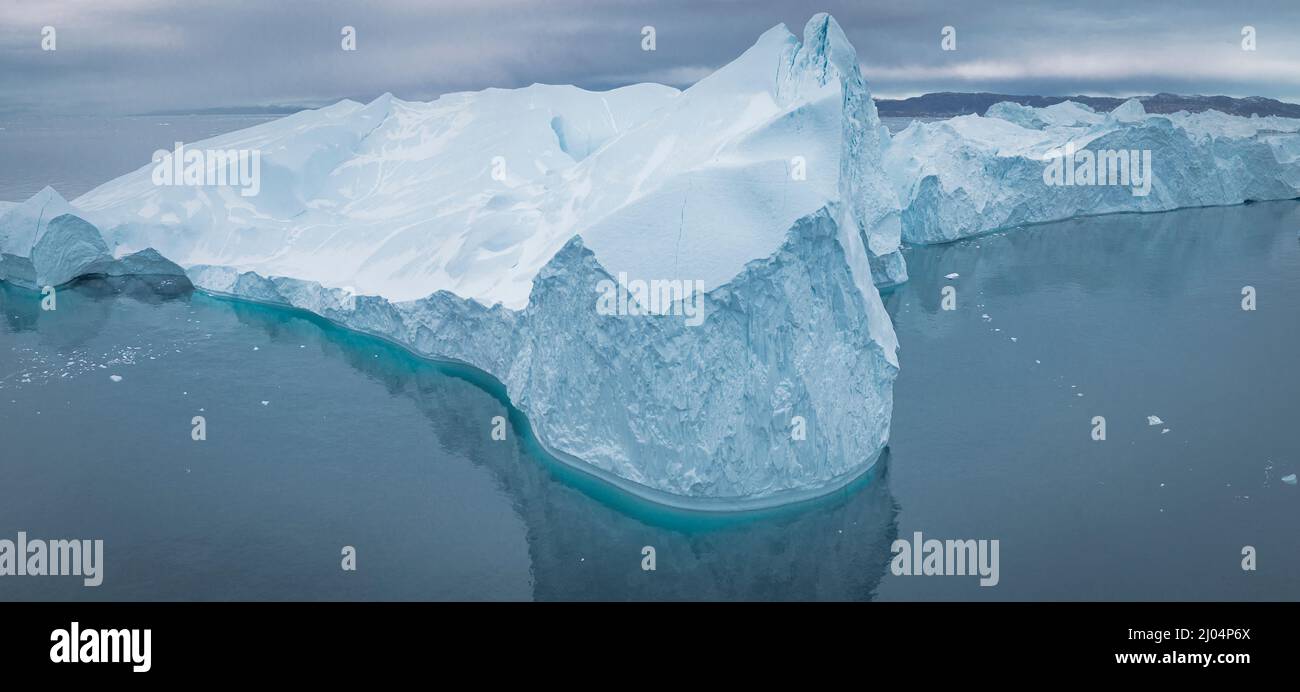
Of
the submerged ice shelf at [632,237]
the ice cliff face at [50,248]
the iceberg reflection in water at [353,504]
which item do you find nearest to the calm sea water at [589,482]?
the iceberg reflection in water at [353,504]

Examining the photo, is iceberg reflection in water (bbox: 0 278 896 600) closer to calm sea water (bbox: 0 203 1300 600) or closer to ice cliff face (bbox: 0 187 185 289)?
calm sea water (bbox: 0 203 1300 600)

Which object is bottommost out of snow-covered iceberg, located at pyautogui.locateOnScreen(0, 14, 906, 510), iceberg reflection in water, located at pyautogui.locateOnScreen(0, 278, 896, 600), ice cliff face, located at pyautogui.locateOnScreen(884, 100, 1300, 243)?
iceberg reflection in water, located at pyautogui.locateOnScreen(0, 278, 896, 600)

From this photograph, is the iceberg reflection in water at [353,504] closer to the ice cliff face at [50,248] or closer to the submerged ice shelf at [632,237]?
the submerged ice shelf at [632,237]

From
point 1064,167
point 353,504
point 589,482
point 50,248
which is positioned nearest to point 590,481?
point 589,482

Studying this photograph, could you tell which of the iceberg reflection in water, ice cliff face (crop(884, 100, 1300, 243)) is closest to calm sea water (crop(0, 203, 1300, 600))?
the iceberg reflection in water

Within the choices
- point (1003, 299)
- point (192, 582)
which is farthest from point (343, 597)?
point (1003, 299)
